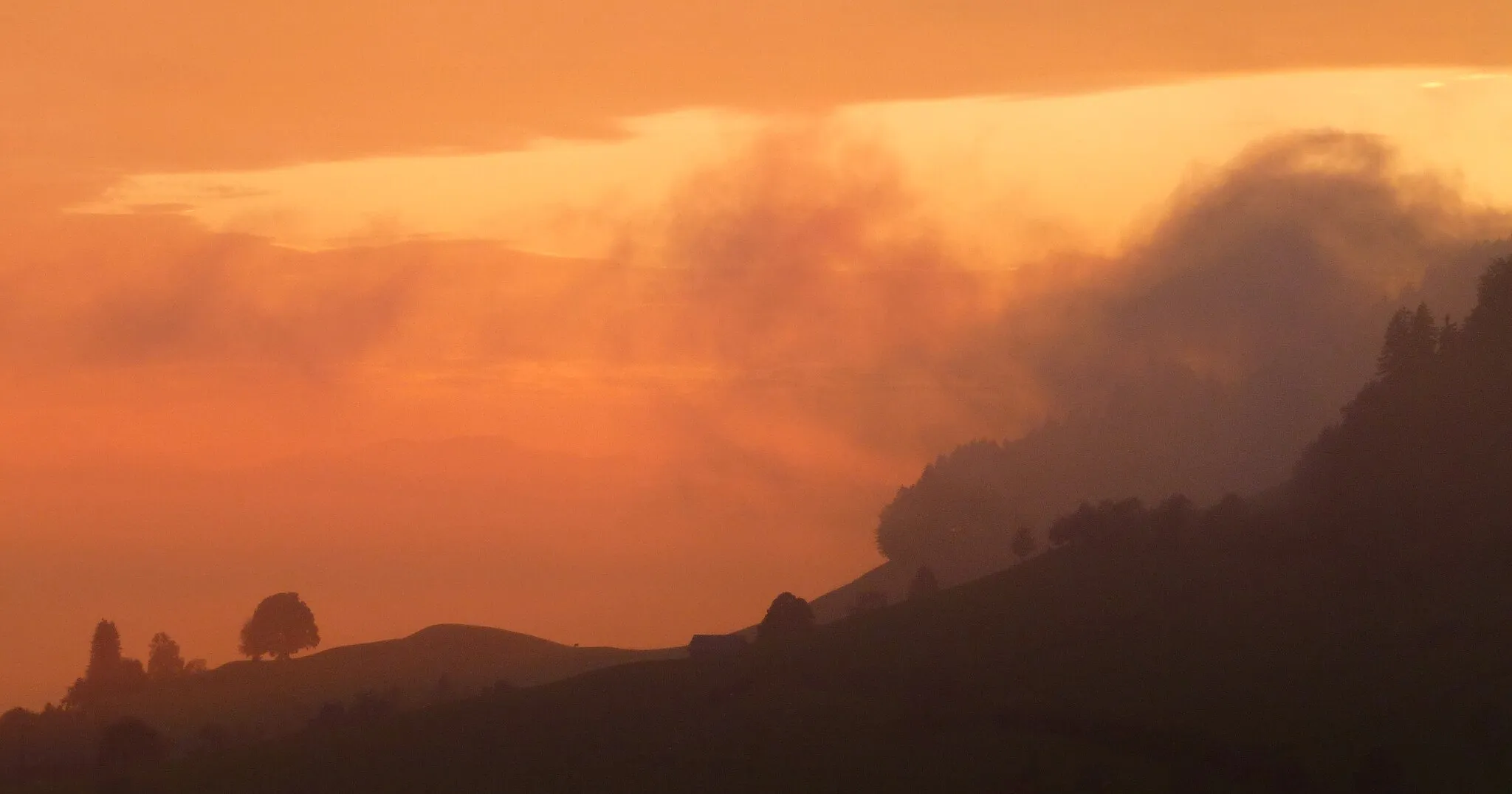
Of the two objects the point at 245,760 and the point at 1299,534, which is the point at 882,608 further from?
the point at 245,760

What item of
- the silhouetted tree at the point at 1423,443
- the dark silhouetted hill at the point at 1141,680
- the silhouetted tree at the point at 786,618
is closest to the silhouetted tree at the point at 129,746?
the dark silhouetted hill at the point at 1141,680

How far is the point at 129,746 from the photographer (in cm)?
17362

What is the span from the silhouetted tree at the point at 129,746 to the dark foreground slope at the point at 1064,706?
95.3 feet

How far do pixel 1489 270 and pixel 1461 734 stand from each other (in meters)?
97.3

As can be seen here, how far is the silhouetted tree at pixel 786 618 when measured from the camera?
184 m

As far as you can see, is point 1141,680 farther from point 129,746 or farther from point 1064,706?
point 129,746

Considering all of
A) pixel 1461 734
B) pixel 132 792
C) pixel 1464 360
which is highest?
pixel 1464 360

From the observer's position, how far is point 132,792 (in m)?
135

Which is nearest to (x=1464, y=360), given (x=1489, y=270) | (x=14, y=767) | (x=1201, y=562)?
(x=1489, y=270)

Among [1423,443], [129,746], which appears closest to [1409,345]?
[1423,443]

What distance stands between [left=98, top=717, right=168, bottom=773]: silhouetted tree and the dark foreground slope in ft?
95.3

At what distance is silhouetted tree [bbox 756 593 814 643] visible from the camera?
184000 millimetres

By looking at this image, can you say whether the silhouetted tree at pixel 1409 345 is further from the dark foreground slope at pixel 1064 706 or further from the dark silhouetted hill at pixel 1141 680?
the dark foreground slope at pixel 1064 706

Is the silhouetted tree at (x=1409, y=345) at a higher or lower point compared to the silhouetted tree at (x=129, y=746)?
higher
